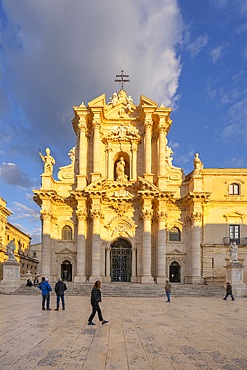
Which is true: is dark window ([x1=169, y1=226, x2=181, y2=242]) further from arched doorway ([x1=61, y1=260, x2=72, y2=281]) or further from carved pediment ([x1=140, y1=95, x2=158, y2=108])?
carved pediment ([x1=140, y1=95, x2=158, y2=108])

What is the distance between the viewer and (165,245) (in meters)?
35.4

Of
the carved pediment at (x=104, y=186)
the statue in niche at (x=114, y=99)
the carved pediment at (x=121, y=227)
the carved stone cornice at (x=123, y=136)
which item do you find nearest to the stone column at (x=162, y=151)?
the carved stone cornice at (x=123, y=136)

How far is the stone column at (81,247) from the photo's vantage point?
3459cm

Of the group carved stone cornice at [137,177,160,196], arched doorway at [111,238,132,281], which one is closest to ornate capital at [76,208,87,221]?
arched doorway at [111,238,132,281]

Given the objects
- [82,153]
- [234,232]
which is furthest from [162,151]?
[234,232]

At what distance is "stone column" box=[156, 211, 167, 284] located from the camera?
3459 centimetres

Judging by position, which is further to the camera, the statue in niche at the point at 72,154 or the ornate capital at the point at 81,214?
the statue in niche at the point at 72,154

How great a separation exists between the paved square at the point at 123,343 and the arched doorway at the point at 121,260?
857 inches

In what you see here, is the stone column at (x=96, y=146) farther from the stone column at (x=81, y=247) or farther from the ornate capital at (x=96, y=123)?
the stone column at (x=81, y=247)

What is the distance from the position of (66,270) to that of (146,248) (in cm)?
794

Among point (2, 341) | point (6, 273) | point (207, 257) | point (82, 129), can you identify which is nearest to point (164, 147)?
point (82, 129)

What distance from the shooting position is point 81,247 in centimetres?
3528

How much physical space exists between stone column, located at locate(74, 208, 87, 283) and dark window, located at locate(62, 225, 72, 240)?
5.13 ft

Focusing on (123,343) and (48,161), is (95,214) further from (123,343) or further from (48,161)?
(123,343)
